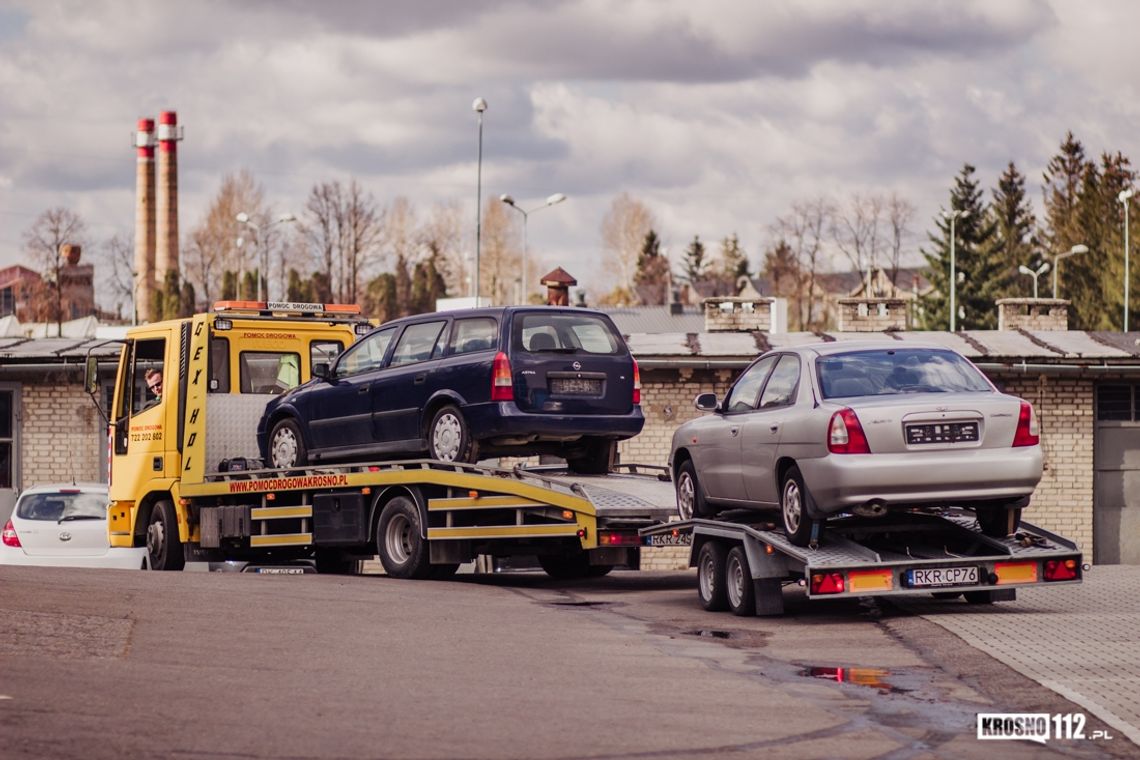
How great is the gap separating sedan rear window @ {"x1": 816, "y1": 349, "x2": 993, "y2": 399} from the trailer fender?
4635 mm

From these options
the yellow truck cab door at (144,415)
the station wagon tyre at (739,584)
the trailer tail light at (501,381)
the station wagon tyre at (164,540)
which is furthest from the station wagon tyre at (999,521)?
the station wagon tyre at (164,540)

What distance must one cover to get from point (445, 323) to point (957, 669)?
6931 mm

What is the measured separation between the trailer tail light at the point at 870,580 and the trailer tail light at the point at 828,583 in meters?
0.08

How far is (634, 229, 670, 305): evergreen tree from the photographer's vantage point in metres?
123

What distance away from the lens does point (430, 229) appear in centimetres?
11131

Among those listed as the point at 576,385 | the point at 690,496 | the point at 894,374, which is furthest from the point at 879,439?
the point at 576,385

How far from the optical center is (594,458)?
16094mm

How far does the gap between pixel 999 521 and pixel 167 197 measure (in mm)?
72187

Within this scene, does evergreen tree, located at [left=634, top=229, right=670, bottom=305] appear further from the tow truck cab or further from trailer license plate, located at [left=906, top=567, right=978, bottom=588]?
trailer license plate, located at [left=906, top=567, right=978, bottom=588]

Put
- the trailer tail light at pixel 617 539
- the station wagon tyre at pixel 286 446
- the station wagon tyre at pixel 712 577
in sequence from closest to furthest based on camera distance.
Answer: the station wagon tyre at pixel 712 577, the trailer tail light at pixel 617 539, the station wagon tyre at pixel 286 446

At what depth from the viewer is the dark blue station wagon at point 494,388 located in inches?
591

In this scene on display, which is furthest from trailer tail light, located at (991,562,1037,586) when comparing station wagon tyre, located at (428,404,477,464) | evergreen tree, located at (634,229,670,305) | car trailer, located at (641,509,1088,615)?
evergreen tree, located at (634,229,670,305)

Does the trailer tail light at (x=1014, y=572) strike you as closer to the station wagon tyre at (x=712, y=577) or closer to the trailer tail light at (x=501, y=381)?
the station wagon tyre at (x=712, y=577)

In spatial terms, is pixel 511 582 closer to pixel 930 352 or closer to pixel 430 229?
pixel 930 352
